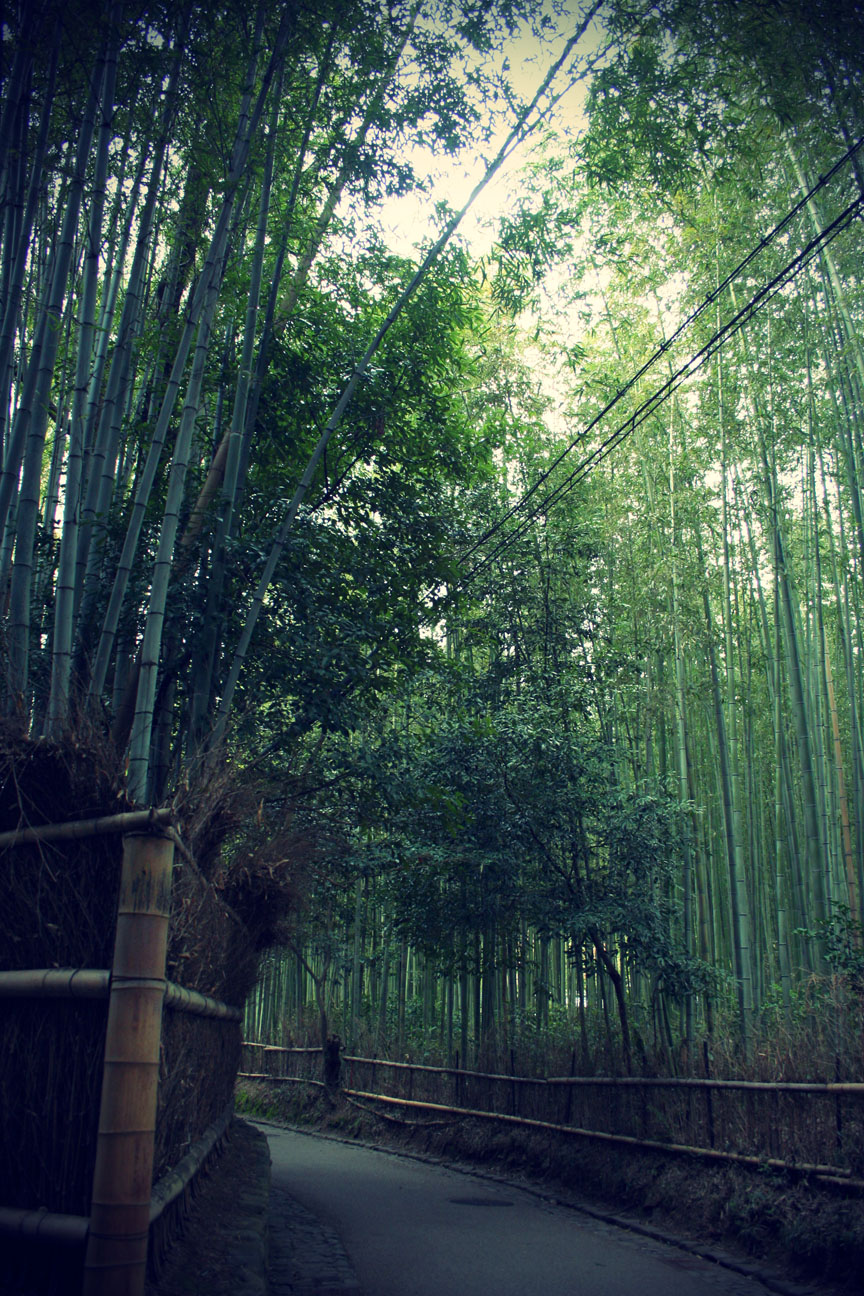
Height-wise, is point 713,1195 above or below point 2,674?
below

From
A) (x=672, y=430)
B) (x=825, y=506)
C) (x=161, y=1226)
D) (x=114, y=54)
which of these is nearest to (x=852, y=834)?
(x=825, y=506)

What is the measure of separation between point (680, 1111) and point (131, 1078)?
4.60 meters

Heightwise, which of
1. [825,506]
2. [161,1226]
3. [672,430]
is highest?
[672,430]

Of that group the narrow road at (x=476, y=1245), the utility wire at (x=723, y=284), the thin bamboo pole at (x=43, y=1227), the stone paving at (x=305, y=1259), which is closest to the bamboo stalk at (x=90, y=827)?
the thin bamboo pole at (x=43, y=1227)

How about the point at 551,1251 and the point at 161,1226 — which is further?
the point at 551,1251

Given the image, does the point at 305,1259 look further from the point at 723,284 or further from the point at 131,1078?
the point at 723,284

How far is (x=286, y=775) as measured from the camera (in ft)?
14.5

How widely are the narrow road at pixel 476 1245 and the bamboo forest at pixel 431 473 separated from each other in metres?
1.17

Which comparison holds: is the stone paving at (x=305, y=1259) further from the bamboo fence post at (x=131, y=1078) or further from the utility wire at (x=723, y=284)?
the utility wire at (x=723, y=284)

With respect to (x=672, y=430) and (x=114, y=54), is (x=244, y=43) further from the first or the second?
(x=672, y=430)

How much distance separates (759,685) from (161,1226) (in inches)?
424

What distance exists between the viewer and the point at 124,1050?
2.23 meters

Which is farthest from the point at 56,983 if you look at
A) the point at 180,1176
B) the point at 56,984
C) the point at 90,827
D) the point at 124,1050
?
the point at 180,1176

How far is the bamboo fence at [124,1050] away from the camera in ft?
6.93
